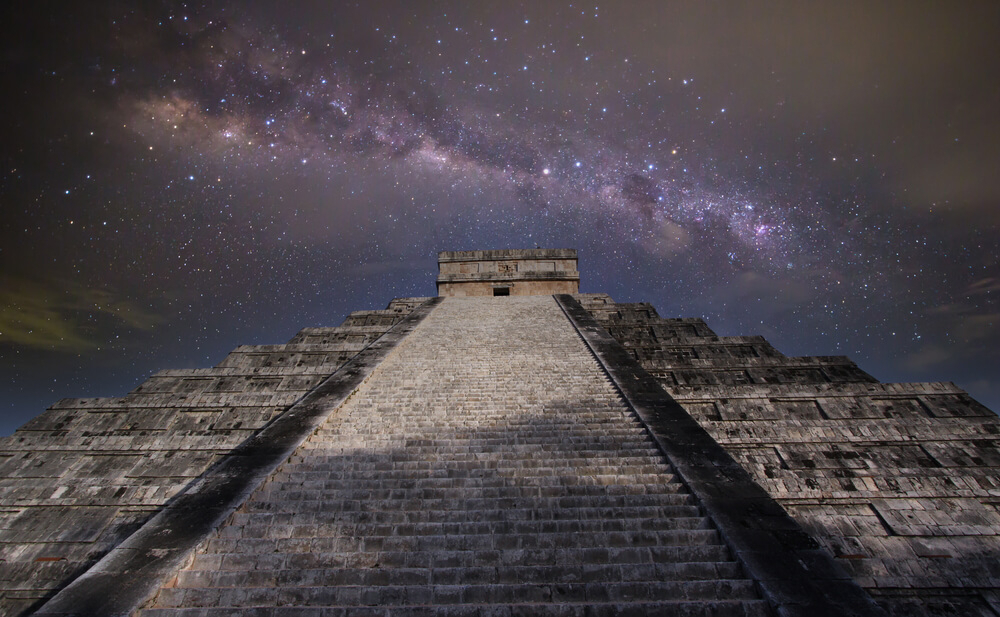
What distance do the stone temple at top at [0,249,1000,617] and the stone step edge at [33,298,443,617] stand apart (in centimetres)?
2

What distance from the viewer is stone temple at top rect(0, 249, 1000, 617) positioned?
3586 mm

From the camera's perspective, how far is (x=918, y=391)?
25.2ft

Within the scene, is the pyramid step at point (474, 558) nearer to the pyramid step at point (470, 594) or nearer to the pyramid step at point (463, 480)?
the pyramid step at point (470, 594)

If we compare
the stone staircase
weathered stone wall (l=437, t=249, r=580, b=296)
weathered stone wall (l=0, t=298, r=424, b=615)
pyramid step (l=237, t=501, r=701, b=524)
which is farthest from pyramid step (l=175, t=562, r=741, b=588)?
weathered stone wall (l=437, t=249, r=580, b=296)

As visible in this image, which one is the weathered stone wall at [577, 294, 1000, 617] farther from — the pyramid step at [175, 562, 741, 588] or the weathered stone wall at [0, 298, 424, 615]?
the weathered stone wall at [0, 298, 424, 615]

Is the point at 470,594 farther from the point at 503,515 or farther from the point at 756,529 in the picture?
the point at 756,529

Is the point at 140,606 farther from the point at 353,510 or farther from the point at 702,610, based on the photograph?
the point at 702,610

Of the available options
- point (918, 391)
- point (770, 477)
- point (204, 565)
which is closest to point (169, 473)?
point (204, 565)

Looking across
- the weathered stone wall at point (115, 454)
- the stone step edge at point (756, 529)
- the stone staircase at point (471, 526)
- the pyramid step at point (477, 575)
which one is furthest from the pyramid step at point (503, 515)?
the weathered stone wall at point (115, 454)

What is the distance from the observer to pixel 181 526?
428 centimetres

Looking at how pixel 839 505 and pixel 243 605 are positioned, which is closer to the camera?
pixel 243 605

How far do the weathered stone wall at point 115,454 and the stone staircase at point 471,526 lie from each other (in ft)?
7.99

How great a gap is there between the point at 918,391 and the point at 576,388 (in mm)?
6302

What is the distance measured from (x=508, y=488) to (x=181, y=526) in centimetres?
336
